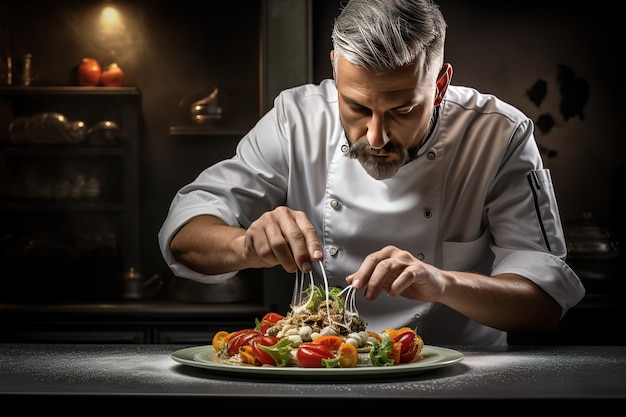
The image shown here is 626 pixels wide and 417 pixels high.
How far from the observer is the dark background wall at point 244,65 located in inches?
145

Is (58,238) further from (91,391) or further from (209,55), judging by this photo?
(91,391)

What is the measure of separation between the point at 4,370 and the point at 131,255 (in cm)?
241

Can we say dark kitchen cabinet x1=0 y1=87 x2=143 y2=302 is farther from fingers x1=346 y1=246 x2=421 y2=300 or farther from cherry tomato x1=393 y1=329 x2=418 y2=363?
cherry tomato x1=393 y1=329 x2=418 y2=363

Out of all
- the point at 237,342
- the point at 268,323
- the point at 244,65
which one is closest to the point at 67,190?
the point at 244,65

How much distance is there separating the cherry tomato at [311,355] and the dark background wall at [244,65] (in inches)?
94.8

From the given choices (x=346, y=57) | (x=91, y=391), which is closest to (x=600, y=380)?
(x=91, y=391)

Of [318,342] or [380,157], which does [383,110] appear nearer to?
[380,157]

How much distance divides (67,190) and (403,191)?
201cm

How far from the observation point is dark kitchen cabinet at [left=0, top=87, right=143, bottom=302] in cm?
369

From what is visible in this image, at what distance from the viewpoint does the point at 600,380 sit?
131 cm

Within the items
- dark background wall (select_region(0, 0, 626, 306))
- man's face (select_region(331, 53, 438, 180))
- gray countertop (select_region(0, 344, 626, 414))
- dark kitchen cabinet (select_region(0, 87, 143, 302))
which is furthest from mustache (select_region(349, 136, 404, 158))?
dark kitchen cabinet (select_region(0, 87, 143, 302))

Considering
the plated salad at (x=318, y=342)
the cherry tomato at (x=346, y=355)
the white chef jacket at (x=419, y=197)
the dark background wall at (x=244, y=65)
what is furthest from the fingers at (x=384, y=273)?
the dark background wall at (x=244, y=65)

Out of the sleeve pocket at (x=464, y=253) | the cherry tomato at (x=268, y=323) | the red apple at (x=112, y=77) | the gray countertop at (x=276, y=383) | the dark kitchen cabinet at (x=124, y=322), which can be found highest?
the red apple at (x=112, y=77)

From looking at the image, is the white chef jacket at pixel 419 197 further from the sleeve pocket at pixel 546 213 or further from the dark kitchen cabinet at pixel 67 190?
the dark kitchen cabinet at pixel 67 190
